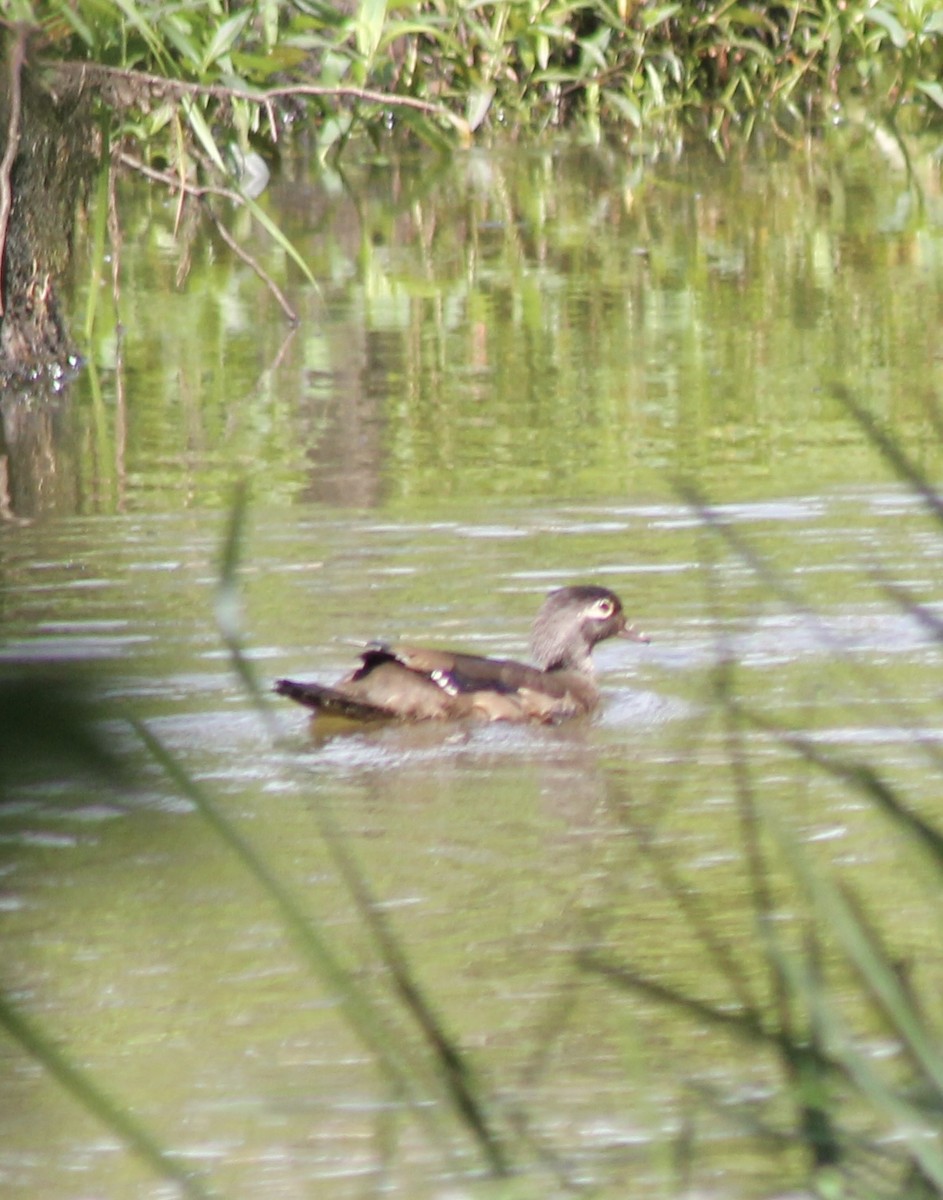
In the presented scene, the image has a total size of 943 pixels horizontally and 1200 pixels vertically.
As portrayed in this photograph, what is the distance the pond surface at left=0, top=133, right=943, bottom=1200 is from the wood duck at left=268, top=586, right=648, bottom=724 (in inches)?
3.1

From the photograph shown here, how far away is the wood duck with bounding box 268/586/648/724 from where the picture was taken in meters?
6.09

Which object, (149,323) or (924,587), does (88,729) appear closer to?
(924,587)

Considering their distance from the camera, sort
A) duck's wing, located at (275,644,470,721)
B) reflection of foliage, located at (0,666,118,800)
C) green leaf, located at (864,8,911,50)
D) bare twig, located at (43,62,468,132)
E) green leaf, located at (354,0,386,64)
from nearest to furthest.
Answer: reflection of foliage, located at (0,666,118,800)
duck's wing, located at (275,644,470,721)
bare twig, located at (43,62,468,132)
green leaf, located at (354,0,386,64)
green leaf, located at (864,8,911,50)

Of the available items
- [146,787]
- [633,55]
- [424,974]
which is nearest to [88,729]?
[146,787]

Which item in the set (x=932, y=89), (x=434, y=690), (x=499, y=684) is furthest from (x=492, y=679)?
(x=932, y=89)

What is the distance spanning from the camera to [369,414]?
10.1m

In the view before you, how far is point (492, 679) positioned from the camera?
20.7 ft

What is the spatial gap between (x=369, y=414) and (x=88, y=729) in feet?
28.4

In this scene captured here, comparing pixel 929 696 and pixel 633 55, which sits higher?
pixel 633 55

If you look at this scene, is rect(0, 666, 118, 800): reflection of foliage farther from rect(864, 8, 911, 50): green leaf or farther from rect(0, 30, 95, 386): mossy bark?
rect(864, 8, 911, 50): green leaf

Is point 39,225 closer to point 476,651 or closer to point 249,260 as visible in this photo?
point 249,260

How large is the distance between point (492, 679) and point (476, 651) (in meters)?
0.70

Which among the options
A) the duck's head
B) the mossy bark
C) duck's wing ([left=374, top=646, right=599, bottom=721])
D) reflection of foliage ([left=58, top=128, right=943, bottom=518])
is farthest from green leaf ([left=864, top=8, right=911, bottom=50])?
duck's wing ([left=374, top=646, right=599, bottom=721])

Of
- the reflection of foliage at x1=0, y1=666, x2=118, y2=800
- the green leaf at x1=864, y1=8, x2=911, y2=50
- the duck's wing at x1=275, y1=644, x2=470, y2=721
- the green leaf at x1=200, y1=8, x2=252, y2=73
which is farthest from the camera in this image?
the green leaf at x1=864, y1=8, x2=911, y2=50
